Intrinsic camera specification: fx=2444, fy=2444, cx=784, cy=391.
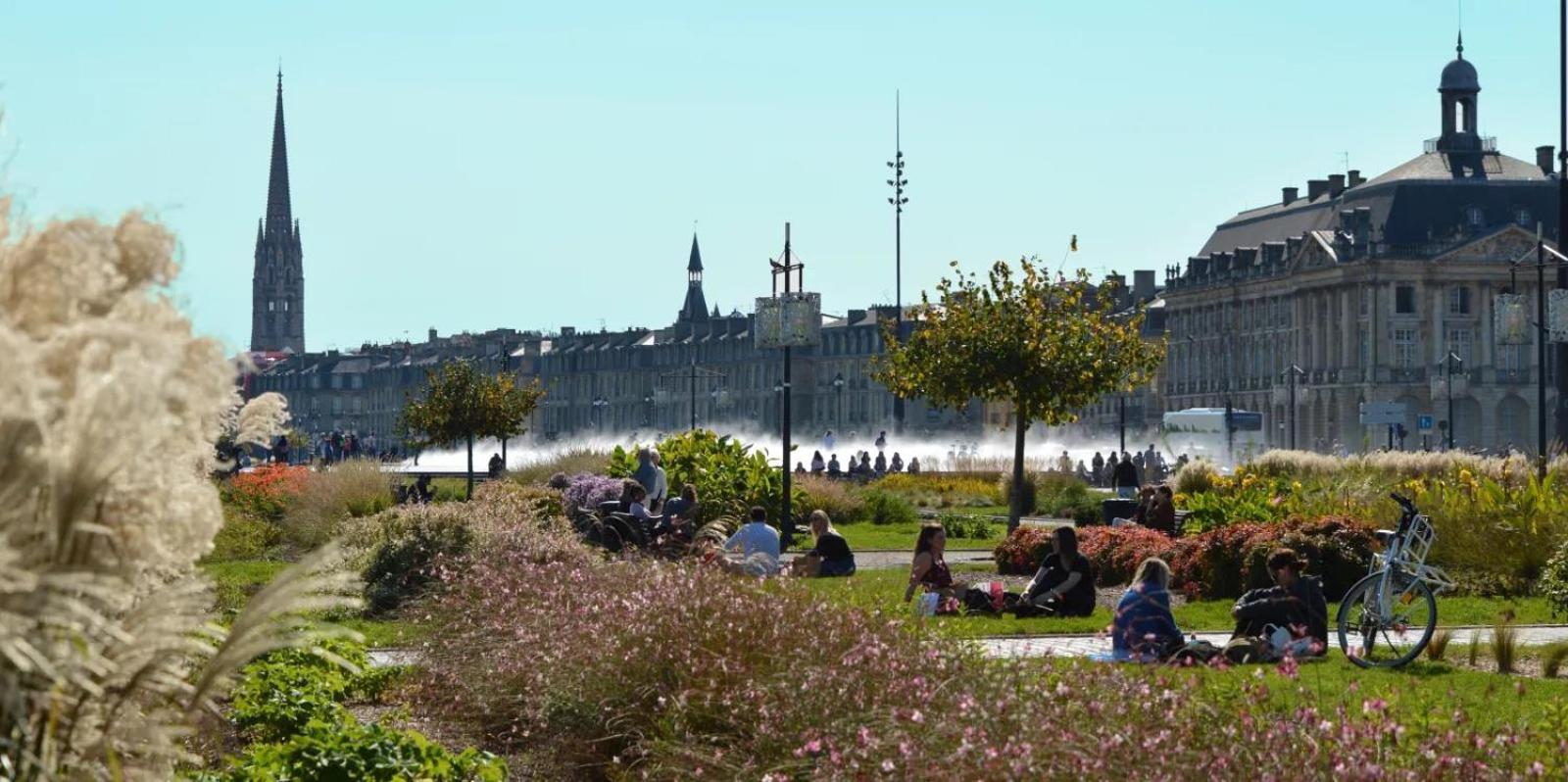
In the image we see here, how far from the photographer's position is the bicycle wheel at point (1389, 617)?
13.8m

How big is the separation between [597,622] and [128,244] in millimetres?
7111

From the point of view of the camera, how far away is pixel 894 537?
33.8m

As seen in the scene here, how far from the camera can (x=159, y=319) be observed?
12.4 ft

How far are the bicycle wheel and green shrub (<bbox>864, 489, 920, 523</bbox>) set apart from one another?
81.2ft

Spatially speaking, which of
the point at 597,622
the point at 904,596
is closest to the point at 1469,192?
the point at 904,596

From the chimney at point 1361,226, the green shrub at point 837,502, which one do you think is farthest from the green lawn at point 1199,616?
the chimney at point 1361,226

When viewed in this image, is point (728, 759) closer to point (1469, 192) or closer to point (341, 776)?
point (341, 776)

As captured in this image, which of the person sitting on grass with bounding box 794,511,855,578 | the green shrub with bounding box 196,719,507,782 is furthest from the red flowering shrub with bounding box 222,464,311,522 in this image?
the green shrub with bounding box 196,719,507,782

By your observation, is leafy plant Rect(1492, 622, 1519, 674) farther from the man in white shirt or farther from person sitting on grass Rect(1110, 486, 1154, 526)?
the man in white shirt

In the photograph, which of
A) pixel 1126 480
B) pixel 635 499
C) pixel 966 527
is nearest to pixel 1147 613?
pixel 635 499

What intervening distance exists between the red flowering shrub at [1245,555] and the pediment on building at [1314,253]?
90012mm

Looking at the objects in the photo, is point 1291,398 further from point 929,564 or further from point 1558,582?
point 929,564

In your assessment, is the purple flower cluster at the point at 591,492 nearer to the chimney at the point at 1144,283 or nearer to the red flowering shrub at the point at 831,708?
the red flowering shrub at the point at 831,708

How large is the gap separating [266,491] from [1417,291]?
82459 mm
